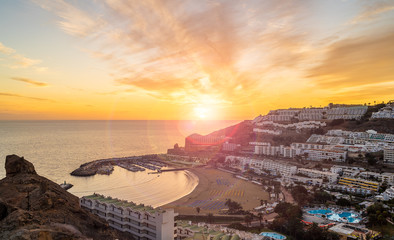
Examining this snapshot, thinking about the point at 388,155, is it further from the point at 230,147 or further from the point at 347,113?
the point at 347,113

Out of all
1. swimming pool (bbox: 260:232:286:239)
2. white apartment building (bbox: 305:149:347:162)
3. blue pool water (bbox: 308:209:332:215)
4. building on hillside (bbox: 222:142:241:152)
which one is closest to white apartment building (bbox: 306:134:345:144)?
white apartment building (bbox: 305:149:347:162)

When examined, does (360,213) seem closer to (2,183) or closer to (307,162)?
(307,162)

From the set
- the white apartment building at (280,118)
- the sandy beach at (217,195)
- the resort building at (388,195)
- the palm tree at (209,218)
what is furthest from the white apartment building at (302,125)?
the palm tree at (209,218)

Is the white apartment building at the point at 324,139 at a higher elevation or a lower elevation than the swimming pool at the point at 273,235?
higher

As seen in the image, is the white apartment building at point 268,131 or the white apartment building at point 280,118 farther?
the white apartment building at point 280,118

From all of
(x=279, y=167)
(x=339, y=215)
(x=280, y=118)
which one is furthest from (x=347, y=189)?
(x=280, y=118)

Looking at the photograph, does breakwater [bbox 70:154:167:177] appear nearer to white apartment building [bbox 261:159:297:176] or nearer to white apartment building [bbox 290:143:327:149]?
white apartment building [bbox 261:159:297:176]

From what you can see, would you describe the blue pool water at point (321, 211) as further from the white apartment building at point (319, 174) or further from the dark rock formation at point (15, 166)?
the dark rock formation at point (15, 166)
